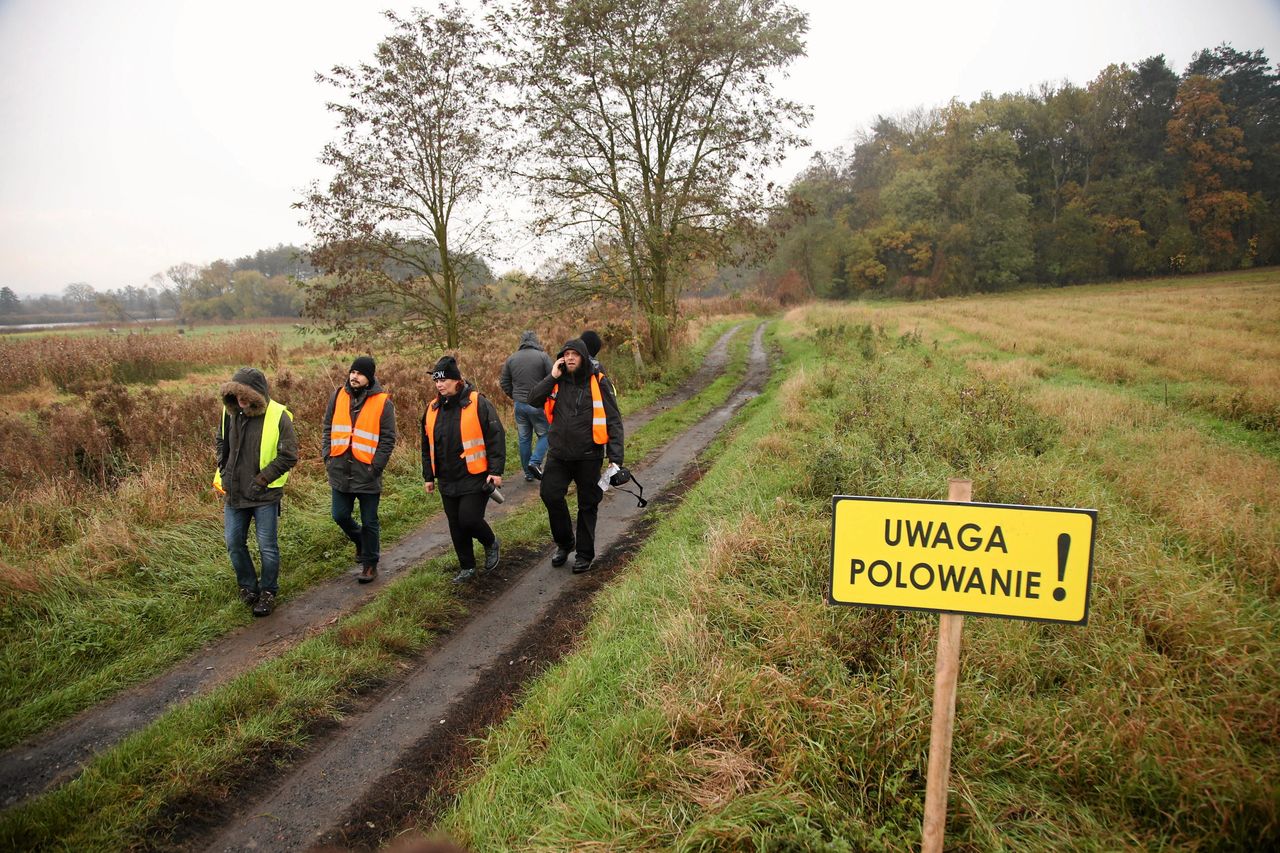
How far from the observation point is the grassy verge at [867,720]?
2.41 meters

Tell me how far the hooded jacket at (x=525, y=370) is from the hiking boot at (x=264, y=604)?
13.7 ft

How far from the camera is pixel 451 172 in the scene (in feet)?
42.8

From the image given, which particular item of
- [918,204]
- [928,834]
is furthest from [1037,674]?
[918,204]

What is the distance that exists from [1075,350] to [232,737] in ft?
64.1

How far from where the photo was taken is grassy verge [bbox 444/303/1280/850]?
7.92 ft

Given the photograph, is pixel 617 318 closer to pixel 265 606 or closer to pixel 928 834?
pixel 265 606

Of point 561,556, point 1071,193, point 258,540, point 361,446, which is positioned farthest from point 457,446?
point 1071,193

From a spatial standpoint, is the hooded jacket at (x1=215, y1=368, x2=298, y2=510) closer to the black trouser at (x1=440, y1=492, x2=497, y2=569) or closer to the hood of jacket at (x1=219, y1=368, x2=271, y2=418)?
the hood of jacket at (x1=219, y1=368, x2=271, y2=418)

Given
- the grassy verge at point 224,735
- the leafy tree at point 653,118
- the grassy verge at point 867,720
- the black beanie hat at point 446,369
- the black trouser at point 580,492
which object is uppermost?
the leafy tree at point 653,118

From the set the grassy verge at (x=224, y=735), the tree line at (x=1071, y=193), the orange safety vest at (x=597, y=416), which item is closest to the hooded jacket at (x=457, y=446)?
the orange safety vest at (x=597, y=416)

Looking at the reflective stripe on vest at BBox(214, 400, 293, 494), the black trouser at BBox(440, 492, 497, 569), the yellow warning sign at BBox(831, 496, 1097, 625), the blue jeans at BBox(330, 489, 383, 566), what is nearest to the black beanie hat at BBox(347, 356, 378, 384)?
the reflective stripe on vest at BBox(214, 400, 293, 494)

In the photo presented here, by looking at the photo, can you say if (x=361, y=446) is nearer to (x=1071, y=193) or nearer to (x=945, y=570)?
(x=945, y=570)

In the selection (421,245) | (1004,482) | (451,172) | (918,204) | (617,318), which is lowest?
(1004,482)

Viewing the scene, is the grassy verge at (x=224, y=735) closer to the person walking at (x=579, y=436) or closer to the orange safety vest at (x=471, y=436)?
the orange safety vest at (x=471, y=436)
